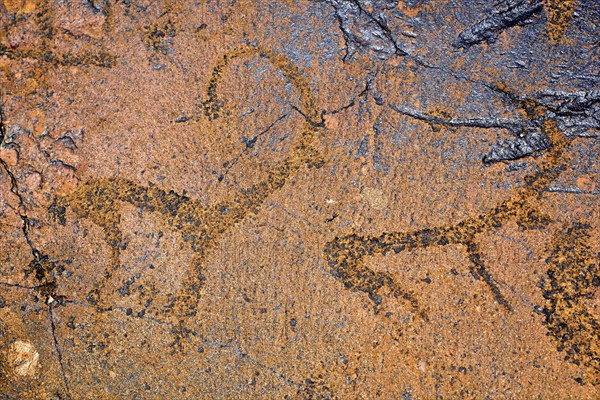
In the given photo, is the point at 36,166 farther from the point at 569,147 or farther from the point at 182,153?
the point at 569,147

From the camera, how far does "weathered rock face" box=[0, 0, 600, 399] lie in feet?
4.03

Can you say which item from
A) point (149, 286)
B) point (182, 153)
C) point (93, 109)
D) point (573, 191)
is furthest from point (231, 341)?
point (573, 191)

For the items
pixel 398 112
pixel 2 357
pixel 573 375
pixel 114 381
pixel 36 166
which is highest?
pixel 36 166

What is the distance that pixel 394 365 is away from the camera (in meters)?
1.22

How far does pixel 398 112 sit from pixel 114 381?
3.44ft

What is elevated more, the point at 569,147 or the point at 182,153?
the point at 182,153

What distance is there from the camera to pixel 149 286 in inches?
51.3

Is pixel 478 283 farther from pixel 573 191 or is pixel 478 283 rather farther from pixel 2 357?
pixel 2 357

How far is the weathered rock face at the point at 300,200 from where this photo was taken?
1.23 meters

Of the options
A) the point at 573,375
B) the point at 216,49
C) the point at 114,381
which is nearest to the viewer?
the point at 573,375

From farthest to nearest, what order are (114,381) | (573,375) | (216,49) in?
(216,49), (114,381), (573,375)

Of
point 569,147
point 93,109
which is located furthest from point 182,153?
point 569,147

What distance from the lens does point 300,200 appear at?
1.31 meters

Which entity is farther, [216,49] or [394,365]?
[216,49]
